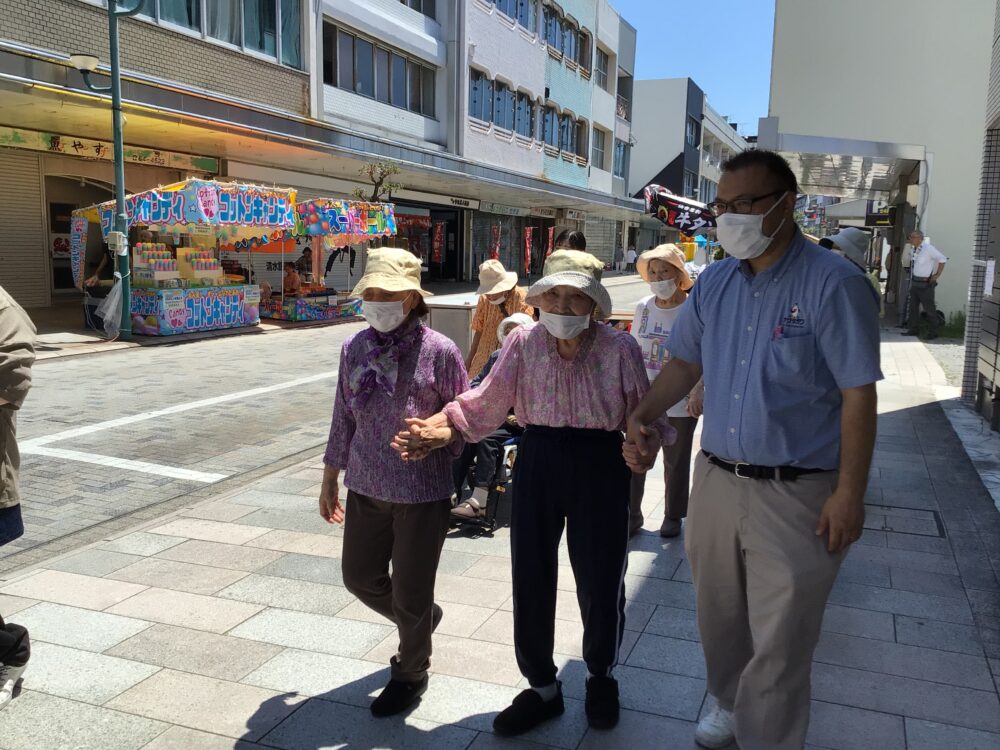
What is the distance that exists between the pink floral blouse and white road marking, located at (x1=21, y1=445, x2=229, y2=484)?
4.24 m

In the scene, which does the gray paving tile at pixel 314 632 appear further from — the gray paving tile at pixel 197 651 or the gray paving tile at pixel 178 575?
the gray paving tile at pixel 178 575

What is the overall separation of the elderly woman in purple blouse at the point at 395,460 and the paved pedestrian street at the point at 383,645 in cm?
41

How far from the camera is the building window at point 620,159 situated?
47781 mm

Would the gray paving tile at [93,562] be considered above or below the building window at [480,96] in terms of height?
below

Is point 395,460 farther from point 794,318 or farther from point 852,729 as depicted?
point 852,729

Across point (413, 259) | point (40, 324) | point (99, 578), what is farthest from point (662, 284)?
point (40, 324)

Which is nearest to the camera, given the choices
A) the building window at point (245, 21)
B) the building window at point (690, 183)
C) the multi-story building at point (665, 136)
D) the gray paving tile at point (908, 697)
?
the gray paving tile at point (908, 697)

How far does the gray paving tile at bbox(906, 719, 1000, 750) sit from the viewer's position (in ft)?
9.63

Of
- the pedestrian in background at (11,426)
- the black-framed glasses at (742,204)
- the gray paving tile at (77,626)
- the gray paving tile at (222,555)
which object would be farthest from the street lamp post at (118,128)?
the black-framed glasses at (742,204)

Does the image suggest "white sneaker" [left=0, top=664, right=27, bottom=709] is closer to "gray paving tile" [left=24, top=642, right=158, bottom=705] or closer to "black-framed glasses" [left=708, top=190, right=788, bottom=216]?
"gray paving tile" [left=24, top=642, right=158, bottom=705]

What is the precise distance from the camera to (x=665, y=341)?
185 inches

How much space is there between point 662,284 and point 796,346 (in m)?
2.35

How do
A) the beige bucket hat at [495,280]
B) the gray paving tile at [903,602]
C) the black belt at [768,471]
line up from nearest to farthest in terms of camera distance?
1. the black belt at [768,471]
2. the gray paving tile at [903,602]
3. the beige bucket hat at [495,280]

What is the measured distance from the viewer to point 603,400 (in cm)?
287
